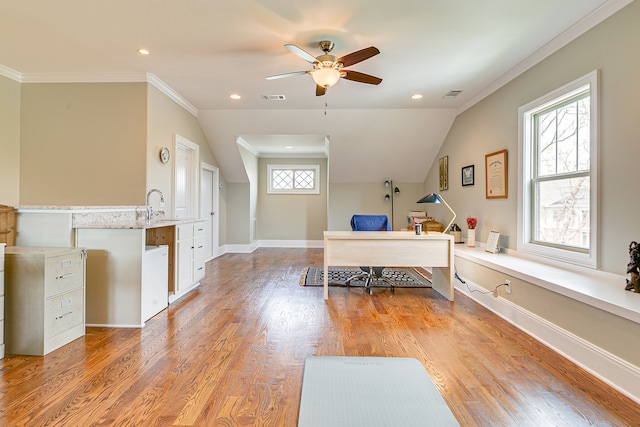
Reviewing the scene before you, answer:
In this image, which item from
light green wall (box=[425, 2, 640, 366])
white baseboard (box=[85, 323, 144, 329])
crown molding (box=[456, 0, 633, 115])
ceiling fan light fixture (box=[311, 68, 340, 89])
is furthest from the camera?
ceiling fan light fixture (box=[311, 68, 340, 89])

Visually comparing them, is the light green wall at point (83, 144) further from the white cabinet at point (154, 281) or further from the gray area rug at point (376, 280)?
the gray area rug at point (376, 280)

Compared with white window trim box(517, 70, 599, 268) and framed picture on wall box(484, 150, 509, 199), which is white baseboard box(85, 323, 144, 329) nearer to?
white window trim box(517, 70, 599, 268)

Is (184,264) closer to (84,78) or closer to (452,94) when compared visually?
(84,78)

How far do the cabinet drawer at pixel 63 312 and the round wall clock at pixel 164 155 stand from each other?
2.08m

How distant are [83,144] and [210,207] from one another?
8.59 ft

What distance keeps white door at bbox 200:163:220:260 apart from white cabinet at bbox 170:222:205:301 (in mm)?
2007

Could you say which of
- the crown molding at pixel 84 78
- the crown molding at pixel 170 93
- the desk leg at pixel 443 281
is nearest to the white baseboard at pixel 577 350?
the desk leg at pixel 443 281

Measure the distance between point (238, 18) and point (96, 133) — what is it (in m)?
2.53

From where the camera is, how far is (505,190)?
369 cm

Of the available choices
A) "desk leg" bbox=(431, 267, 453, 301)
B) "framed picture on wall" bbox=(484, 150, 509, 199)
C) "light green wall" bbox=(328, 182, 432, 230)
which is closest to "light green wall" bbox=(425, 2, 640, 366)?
"desk leg" bbox=(431, 267, 453, 301)

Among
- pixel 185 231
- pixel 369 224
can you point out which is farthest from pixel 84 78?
pixel 369 224

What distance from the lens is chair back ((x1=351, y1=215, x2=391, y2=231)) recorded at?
13.9ft

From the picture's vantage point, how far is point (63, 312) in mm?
2342

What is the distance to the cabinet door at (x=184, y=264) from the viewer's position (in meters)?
3.47
